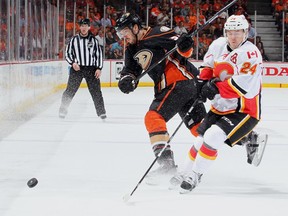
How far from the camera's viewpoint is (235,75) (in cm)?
351

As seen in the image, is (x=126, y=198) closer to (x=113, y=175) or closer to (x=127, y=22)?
(x=113, y=175)

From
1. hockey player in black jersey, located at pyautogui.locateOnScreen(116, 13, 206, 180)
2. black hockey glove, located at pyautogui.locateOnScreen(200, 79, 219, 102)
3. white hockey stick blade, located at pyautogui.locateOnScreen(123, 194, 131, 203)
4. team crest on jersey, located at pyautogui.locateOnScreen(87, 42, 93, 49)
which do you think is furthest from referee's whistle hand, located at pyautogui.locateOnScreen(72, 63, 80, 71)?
white hockey stick blade, located at pyautogui.locateOnScreen(123, 194, 131, 203)

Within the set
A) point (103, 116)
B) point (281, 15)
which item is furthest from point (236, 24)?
point (281, 15)

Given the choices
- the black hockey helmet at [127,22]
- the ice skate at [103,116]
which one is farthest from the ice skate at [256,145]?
the ice skate at [103,116]

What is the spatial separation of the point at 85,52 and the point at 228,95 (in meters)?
4.15

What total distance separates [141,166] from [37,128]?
241 cm

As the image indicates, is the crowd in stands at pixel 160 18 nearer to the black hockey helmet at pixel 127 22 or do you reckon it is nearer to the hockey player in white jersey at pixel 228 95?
the black hockey helmet at pixel 127 22

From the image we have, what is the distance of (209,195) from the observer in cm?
353

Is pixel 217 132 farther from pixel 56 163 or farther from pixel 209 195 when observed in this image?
pixel 56 163

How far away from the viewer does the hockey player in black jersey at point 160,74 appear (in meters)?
3.94

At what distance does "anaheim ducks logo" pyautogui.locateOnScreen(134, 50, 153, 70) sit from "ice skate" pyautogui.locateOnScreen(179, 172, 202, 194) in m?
0.80

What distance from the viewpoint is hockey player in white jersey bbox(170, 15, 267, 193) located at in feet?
11.5

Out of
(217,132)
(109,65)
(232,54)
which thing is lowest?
(109,65)

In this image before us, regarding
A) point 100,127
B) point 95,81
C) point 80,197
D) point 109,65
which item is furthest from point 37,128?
point 109,65
